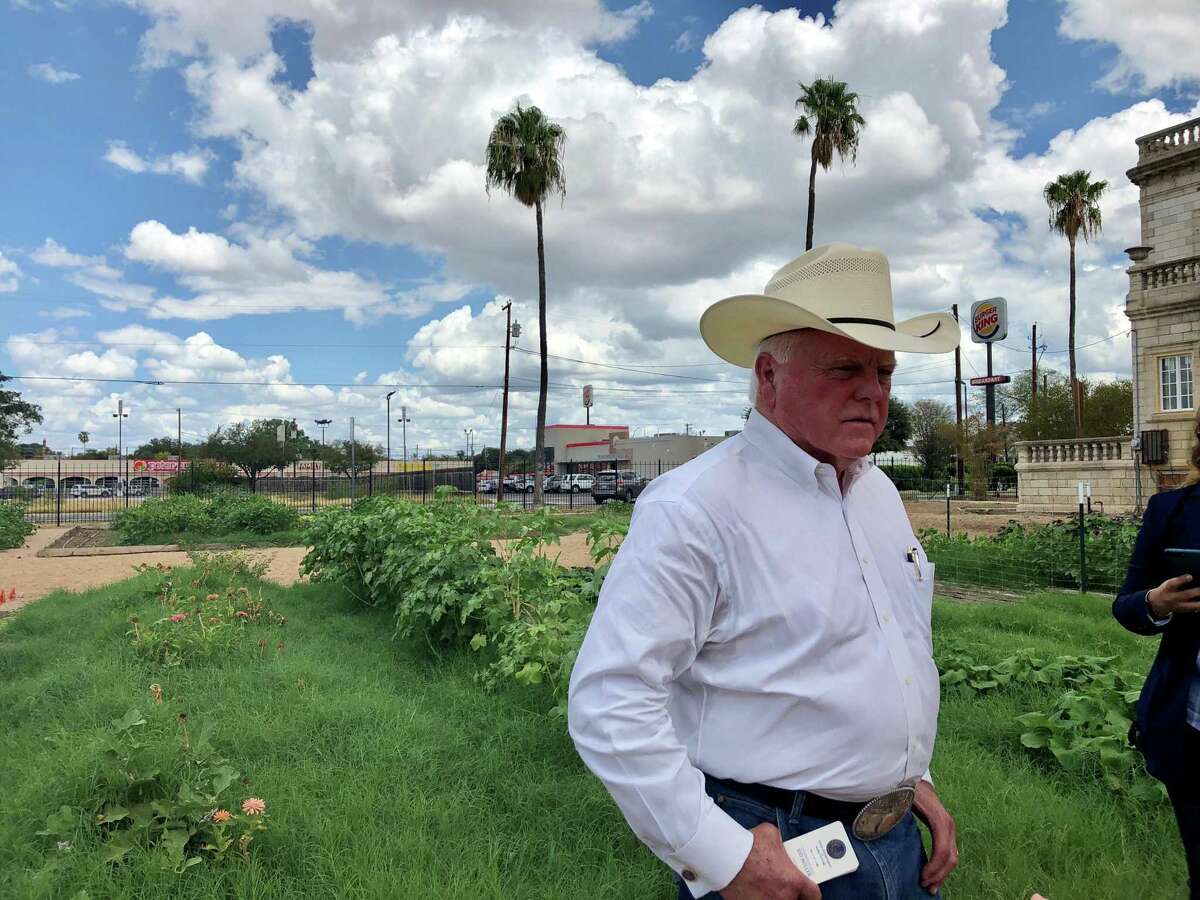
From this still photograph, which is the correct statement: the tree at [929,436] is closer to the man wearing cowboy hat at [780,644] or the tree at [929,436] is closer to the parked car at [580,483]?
the parked car at [580,483]

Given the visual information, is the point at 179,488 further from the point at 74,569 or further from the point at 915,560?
the point at 915,560

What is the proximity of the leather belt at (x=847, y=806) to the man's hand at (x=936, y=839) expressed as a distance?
133 mm

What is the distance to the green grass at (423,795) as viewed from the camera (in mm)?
2648

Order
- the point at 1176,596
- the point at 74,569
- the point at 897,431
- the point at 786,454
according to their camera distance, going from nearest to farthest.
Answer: the point at 786,454, the point at 1176,596, the point at 74,569, the point at 897,431

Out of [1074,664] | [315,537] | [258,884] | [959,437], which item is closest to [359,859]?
[258,884]

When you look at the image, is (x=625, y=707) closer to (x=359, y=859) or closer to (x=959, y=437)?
(x=359, y=859)

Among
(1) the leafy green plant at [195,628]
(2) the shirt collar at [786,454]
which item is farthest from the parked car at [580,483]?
(2) the shirt collar at [786,454]

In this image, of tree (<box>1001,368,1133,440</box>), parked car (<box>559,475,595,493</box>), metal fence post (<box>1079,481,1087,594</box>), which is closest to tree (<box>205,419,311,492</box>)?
parked car (<box>559,475,595,493</box>)

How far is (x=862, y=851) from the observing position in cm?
153

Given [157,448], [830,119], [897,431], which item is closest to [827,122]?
[830,119]

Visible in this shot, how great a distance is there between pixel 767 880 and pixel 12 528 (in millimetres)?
20820

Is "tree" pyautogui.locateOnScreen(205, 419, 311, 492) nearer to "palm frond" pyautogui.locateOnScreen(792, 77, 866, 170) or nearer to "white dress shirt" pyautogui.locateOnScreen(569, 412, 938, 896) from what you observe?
"palm frond" pyautogui.locateOnScreen(792, 77, 866, 170)

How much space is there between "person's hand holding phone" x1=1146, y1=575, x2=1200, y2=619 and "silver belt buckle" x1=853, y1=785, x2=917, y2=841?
3.57 ft

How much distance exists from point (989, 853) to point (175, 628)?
5026mm
